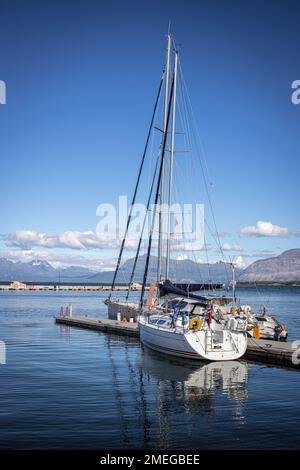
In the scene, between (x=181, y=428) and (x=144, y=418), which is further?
(x=144, y=418)

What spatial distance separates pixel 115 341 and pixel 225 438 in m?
28.1

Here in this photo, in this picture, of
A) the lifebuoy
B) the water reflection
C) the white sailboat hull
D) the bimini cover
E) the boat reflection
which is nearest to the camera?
the water reflection

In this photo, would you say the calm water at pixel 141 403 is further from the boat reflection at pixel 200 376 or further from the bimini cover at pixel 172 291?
the bimini cover at pixel 172 291

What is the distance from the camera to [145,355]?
36906 millimetres

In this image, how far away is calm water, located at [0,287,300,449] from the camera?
1775 centimetres

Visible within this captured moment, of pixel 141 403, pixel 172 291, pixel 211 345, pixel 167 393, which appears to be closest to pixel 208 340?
pixel 211 345

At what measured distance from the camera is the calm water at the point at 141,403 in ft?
58.2

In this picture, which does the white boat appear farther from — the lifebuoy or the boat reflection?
the boat reflection

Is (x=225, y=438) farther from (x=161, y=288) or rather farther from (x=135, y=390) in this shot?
(x=161, y=288)

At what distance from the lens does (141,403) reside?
75.4ft

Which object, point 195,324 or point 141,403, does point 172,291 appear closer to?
point 195,324

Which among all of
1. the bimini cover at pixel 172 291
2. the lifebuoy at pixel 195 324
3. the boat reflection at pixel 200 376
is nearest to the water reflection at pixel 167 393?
the boat reflection at pixel 200 376

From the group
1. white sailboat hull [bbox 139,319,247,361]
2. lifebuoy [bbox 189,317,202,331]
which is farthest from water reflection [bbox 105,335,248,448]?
lifebuoy [bbox 189,317,202,331]

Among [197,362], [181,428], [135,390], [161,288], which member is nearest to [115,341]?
[161,288]
